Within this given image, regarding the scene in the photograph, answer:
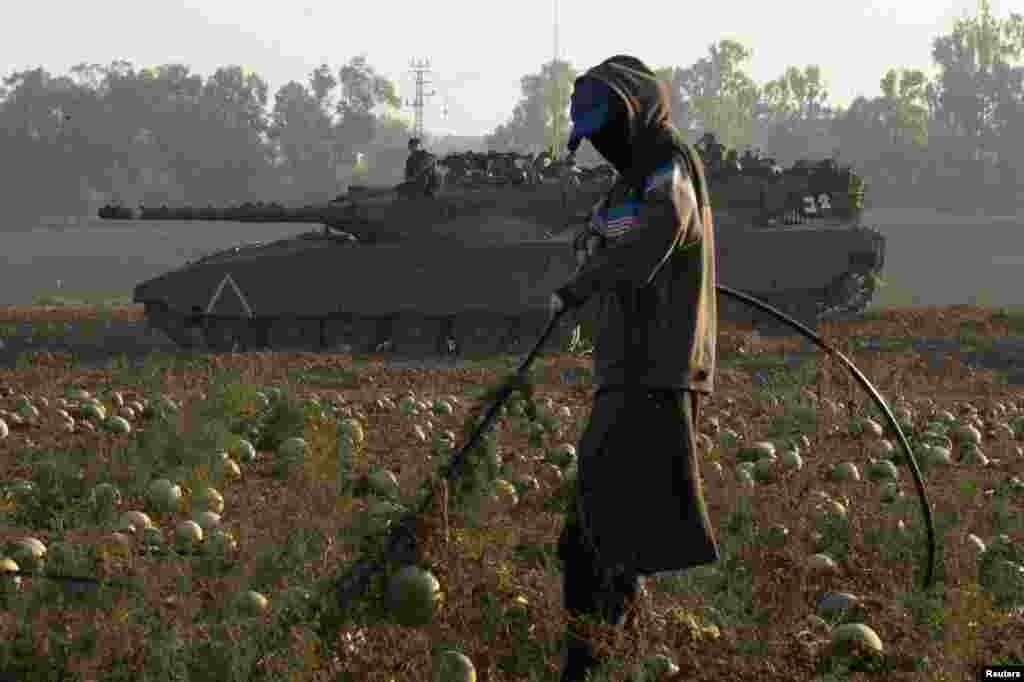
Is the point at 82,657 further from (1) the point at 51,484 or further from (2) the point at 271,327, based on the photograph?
(2) the point at 271,327

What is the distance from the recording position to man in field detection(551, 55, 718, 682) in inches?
196

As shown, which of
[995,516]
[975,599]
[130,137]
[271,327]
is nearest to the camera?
[975,599]

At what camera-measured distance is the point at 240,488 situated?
9.52m

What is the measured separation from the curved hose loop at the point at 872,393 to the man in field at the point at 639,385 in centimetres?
38

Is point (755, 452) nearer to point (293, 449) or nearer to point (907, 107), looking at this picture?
point (293, 449)

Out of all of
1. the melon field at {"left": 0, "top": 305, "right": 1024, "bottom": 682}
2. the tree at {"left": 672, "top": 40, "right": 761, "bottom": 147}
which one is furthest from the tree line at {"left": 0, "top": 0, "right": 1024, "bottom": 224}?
the melon field at {"left": 0, "top": 305, "right": 1024, "bottom": 682}

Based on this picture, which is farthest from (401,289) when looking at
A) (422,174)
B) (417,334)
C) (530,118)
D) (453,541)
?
(530,118)

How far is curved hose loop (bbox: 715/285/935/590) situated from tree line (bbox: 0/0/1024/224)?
237 feet

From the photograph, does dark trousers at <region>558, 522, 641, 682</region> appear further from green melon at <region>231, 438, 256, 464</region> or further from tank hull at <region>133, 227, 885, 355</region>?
tank hull at <region>133, 227, 885, 355</region>

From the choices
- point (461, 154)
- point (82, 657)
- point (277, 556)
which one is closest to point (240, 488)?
point (277, 556)

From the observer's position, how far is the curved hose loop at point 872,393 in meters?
5.55

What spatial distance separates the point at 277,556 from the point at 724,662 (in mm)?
2483

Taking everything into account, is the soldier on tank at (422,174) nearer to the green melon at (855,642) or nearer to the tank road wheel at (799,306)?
the tank road wheel at (799,306)

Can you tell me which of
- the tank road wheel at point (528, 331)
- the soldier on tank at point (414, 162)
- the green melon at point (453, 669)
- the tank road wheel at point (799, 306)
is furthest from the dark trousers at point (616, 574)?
the soldier on tank at point (414, 162)
